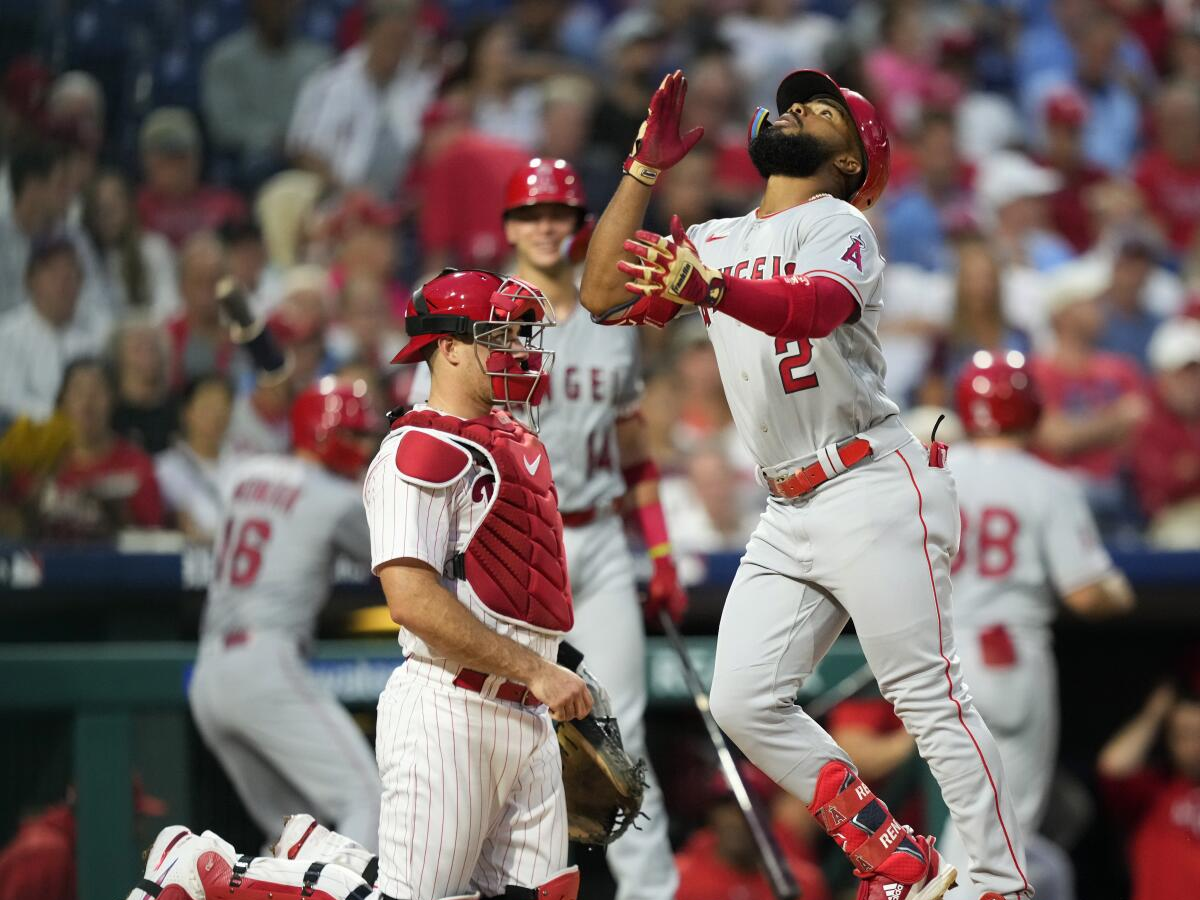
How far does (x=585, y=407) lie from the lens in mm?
4918

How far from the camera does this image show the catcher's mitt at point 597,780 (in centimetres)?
375

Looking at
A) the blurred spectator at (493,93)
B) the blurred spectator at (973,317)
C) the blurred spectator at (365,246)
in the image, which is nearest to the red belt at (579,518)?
the blurred spectator at (973,317)

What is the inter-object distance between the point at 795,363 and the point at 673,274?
1.72 feet

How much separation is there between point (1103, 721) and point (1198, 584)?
0.87m

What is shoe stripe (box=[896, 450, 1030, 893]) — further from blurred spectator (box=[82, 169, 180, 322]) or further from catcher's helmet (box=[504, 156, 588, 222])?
blurred spectator (box=[82, 169, 180, 322])

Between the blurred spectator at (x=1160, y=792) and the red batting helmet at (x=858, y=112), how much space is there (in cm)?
323

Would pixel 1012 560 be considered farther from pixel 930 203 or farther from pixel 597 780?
pixel 930 203

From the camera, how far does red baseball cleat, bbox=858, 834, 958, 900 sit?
3541mm

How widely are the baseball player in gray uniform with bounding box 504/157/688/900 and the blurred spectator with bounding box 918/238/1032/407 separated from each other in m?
3.05

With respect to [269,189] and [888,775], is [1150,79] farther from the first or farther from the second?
[888,775]

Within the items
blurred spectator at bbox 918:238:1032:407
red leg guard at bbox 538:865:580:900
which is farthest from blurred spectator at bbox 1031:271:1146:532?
red leg guard at bbox 538:865:580:900

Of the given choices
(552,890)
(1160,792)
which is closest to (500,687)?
(552,890)

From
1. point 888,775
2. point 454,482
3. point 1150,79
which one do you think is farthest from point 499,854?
point 1150,79

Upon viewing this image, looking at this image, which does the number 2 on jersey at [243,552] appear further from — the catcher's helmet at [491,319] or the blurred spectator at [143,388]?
the catcher's helmet at [491,319]
